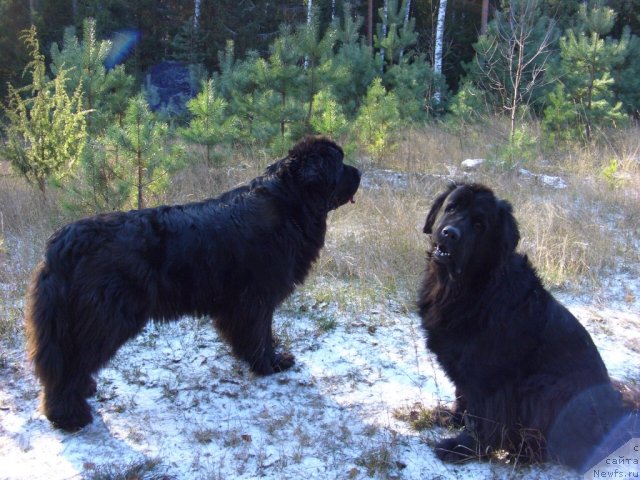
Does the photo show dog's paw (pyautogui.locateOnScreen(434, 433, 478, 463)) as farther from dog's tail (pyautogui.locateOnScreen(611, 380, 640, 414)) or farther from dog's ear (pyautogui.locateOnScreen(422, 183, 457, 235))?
dog's ear (pyautogui.locateOnScreen(422, 183, 457, 235))

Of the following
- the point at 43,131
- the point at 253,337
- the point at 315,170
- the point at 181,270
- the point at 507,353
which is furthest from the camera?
the point at 43,131

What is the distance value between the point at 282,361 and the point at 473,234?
197cm

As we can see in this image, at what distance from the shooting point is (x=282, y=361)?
4.34 m

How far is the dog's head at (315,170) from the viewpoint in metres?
4.16


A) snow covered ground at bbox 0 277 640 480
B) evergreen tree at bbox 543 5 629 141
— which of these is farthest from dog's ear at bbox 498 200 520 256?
evergreen tree at bbox 543 5 629 141

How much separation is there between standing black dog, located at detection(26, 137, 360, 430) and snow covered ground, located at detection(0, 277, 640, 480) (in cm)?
25

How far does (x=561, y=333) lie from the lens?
Answer: 3.11 m

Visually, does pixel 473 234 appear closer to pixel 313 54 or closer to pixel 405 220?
pixel 405 220

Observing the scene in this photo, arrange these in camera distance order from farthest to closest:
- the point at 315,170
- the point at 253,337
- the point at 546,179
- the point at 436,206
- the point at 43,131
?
the point at 546,179 → the point at 43,131 → the point at 315,170 → the point at 253,337 → the point at 436,206

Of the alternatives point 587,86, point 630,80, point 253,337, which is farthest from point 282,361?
point 630,80

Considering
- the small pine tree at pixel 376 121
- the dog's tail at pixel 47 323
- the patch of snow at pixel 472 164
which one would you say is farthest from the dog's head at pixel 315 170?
the patch of snow at pixel 472 164

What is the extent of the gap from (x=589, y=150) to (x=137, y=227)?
10.1m

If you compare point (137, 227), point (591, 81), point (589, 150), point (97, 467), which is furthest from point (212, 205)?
point (591, 81)

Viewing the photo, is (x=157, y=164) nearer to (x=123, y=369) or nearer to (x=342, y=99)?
(x=123, y=369)
